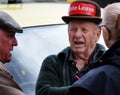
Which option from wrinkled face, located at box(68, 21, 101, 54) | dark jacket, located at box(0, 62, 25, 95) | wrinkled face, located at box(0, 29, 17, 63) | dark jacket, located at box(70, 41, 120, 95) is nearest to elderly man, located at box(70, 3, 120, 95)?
dark jacket, located at box(70, 41, 120, 95)

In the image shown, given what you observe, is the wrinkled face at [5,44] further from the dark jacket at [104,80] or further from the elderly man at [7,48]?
the dark jacket at [104,80]

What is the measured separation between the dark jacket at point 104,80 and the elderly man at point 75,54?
0.61 metres

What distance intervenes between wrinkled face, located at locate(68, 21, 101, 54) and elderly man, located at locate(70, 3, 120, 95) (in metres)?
0.66

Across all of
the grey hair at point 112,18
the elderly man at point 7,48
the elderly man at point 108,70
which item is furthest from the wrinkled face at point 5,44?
the grey hair at point 112,18

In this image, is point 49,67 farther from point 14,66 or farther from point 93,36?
point 14,66

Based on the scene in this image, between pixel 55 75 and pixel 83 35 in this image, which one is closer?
pixel 55 75

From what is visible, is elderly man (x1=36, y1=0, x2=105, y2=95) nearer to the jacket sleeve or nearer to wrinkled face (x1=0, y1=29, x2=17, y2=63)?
the jacket sleeve

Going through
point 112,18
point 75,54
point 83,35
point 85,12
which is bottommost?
point 75,54

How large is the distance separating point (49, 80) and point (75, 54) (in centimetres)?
31

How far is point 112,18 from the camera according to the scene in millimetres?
2535

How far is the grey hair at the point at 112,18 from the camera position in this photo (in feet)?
8.25

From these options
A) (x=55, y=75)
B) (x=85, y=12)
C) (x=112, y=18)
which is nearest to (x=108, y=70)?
(x=112, y=18)

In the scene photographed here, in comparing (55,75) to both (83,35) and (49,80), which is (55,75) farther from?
(83,35)

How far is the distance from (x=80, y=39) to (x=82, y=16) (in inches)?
7.2
